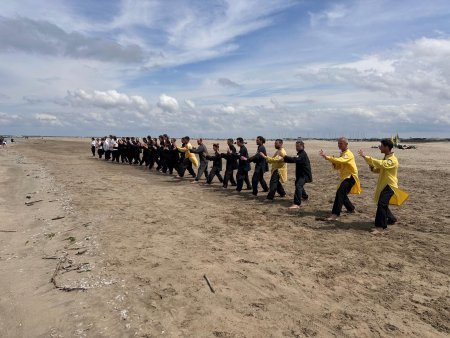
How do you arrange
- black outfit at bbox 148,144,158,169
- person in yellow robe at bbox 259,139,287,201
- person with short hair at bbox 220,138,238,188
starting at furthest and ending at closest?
black outfit at bbox 148,144,158,169, person with short hair at bbox 220,138,238,188, person in yellow robe at bbox 259,139,287,201

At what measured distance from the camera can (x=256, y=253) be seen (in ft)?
22.7

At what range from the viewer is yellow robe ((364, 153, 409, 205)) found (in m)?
8.06

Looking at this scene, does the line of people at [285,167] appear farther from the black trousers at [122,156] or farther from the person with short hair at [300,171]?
the black trousers at [122,156]

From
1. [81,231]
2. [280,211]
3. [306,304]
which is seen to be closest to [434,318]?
[306,304]

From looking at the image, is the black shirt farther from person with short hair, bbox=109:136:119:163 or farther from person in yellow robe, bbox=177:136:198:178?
person with short hair, bbox=109:136:119:163

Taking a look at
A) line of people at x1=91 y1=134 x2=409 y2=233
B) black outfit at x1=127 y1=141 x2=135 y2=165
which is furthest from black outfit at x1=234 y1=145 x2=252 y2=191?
black outfit at x1=127 y1=141 x2=135 y2=165

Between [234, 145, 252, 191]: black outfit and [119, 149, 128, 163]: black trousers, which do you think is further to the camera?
[119, 149, 128, 163]: black trousers

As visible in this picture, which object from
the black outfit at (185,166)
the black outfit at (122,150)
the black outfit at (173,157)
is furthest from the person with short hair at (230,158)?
the black outfit at (122,150)

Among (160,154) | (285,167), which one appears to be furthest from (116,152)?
(285,167)

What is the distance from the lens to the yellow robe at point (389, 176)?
8.06m


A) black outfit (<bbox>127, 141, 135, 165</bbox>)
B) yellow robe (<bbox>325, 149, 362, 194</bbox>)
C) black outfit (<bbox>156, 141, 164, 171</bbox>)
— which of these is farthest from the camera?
black outfit (<bbox>127, 141, 135, 165</bbox>)

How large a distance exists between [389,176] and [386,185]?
0.67ft

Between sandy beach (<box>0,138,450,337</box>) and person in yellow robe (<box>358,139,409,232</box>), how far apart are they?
444 millimetres

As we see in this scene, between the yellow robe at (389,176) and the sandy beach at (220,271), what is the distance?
0.77 meters
